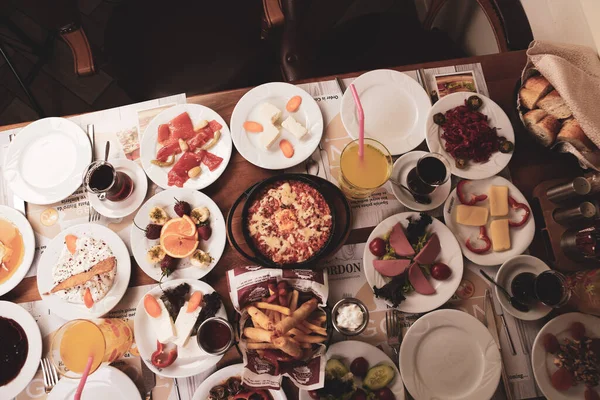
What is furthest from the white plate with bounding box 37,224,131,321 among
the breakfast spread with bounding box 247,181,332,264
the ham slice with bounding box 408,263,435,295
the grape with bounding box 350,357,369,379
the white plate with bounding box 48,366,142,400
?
the ham slice with bounding box 408,263,435,295

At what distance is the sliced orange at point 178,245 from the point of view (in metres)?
1.73

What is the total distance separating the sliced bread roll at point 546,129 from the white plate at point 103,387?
83.4 inches

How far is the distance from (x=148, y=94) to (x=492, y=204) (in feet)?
6.57

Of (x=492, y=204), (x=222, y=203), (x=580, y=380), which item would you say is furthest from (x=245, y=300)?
(x=580, y=380)

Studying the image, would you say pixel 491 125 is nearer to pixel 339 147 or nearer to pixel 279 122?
pixel 339 147

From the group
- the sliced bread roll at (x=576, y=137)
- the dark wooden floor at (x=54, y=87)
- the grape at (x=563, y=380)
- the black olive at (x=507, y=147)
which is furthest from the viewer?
the dark wooden floor at (x=54, y=87)

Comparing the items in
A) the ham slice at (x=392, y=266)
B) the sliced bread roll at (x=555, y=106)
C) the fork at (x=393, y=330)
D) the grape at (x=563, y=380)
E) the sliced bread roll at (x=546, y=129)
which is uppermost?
the sliced bread roll at (x=555, y=106)

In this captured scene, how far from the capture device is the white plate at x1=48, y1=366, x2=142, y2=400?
1671 mm

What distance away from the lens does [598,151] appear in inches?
67.9

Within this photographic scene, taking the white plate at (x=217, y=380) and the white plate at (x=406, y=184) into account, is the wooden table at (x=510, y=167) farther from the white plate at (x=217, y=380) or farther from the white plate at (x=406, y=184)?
the white plate at (x=406, y=184)

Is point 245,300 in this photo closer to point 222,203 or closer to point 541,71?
point 222,203

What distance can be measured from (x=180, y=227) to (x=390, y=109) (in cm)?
116

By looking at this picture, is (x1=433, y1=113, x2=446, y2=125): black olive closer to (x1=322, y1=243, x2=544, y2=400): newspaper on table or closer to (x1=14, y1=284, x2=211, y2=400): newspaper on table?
(x1=322, y1=243, x2=544, y2=400): newspaper on table

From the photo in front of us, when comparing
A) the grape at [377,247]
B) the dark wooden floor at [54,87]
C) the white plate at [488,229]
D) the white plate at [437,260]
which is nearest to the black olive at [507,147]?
the white plate at [488,229]
